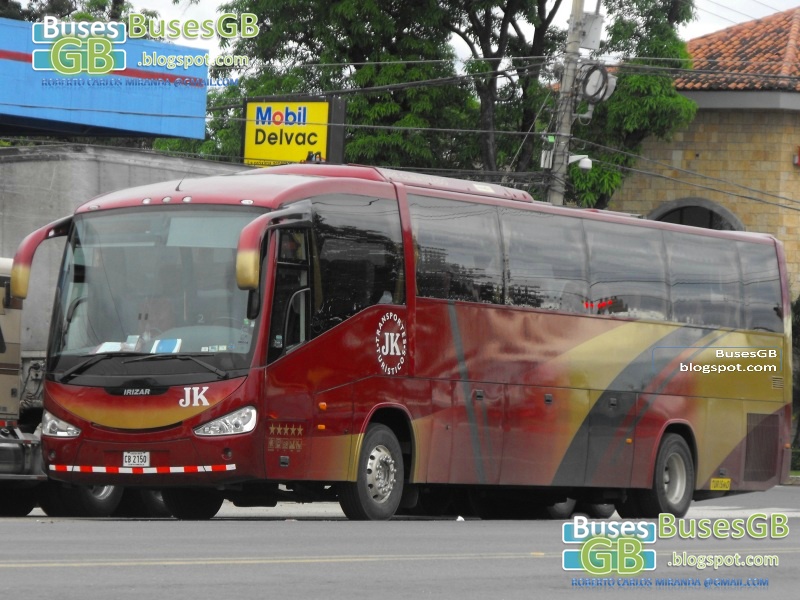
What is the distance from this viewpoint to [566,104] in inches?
1208

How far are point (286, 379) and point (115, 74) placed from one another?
22240 millimetres

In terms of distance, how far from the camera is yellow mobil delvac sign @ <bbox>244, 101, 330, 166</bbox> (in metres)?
36.0

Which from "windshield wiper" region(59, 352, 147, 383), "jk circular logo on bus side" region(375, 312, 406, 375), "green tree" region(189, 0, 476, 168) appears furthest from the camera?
"green tree" region(189, 0, 476, 168)

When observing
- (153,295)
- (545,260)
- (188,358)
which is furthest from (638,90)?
(188,358)

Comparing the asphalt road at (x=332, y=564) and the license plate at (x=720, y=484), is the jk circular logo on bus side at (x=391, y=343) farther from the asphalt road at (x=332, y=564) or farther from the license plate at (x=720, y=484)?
the license plate at (x=720, y=484)

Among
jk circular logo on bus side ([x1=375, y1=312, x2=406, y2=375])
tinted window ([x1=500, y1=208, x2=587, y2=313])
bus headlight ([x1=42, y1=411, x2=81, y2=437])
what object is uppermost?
tinted window ([x1=500, y1=208, x2=587, y2=313])

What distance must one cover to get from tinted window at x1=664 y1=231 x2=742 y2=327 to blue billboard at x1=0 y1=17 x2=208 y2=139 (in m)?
17.2

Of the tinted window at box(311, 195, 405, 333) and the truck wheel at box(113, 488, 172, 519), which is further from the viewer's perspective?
the truck wheel at box(113, 488, 172, 519)

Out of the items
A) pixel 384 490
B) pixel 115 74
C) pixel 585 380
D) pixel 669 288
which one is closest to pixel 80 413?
pixel 384 490

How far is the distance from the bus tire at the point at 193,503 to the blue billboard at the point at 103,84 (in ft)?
62.2

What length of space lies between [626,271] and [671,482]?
2864 mm

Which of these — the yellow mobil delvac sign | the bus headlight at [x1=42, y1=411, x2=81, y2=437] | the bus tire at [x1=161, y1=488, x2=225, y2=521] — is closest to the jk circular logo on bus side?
the bus tire at [x1=161, y1=488, x2=225, y2=521]

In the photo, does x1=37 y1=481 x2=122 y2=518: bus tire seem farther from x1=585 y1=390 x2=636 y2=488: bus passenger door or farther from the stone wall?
the stone wall

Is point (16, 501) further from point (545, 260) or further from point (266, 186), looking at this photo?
point (545, 260)
